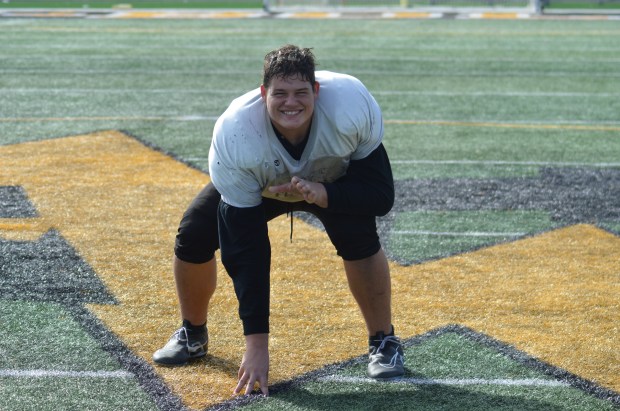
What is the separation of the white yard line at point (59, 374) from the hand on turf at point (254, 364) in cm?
54

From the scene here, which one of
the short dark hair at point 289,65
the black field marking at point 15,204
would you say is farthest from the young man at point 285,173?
the black field marking at point 15,204

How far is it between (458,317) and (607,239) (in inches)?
67.4

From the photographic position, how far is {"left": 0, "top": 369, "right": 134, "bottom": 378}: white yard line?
4.22 meters

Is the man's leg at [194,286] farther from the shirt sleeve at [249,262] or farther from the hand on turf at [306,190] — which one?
the hand on turf at [306,190]

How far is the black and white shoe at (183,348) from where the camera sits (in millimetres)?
4387

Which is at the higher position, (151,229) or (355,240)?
(355,240)

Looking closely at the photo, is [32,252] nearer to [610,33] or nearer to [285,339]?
[285,339]

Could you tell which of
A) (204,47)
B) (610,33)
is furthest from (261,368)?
(610,33)

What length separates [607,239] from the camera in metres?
6.26

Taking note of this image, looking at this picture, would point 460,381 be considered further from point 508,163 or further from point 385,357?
point 508,163

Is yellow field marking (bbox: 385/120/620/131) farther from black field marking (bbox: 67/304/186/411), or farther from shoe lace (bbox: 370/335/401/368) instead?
shoe lace (bbox: 370/335/401/368)

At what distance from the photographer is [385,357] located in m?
4.26

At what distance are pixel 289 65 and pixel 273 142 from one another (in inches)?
11.7

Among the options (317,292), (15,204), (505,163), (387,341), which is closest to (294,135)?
(387,341)
